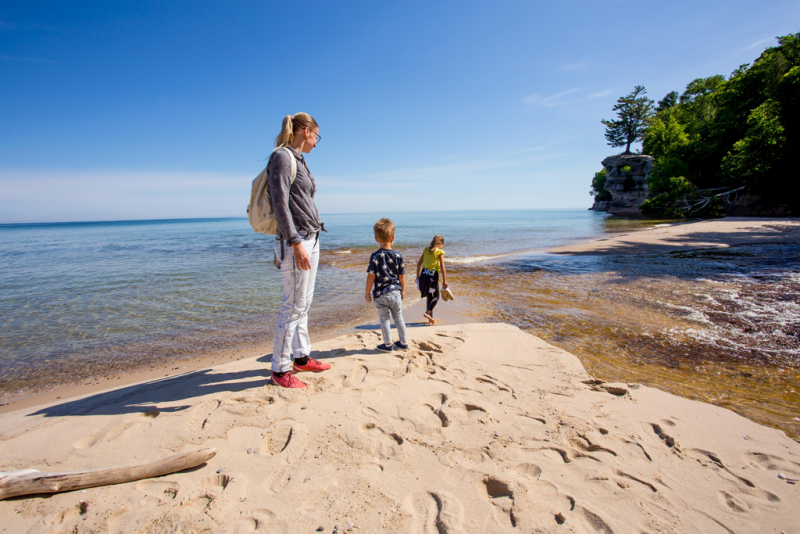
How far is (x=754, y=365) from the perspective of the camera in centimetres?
399

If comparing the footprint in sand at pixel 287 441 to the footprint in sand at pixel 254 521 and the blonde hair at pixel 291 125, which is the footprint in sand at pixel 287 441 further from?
the blonde hair at pixel 291 125

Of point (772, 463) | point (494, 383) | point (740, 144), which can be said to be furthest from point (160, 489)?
point (740, 144)

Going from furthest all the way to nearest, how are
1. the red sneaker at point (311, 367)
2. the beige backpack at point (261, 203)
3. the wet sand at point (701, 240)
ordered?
1. the wet sand at point (701, 240)
2. the red sneaker at point (311, 367)
3. the beige backpack at point (261, 203)

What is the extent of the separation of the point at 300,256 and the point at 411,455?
6.26 feet

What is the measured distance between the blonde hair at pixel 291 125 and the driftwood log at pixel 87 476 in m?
2.73

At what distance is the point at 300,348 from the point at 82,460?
1812 mm

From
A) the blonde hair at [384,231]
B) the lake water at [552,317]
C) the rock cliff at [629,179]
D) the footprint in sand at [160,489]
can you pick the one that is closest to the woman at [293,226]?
the blonde hair at [384,231]

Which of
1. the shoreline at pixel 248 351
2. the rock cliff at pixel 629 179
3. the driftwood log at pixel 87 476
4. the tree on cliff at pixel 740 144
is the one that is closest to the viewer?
the driftwood log at pixel 87 476

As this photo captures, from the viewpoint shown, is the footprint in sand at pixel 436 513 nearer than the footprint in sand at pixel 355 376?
Yes

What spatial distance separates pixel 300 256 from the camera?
3.06 meters

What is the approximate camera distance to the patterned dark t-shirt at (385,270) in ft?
14.5

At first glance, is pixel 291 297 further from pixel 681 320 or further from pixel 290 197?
pixel 681 320

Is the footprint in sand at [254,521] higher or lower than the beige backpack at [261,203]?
lower

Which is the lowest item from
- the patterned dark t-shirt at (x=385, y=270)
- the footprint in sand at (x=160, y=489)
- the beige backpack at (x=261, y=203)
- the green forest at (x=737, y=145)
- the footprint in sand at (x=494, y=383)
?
the footprint in sand at (x=494, y=383)
